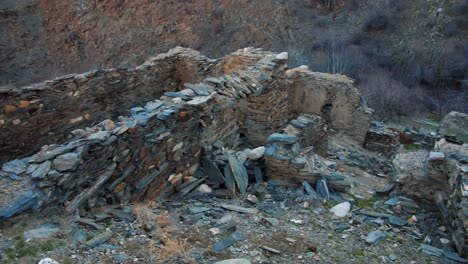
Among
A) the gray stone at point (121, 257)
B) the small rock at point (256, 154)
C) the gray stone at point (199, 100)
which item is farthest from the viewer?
the small rock at point (256, 154)

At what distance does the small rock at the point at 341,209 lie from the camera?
4.29m

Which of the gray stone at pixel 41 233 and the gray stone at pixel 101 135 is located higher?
the gray stone at pixel 101 135

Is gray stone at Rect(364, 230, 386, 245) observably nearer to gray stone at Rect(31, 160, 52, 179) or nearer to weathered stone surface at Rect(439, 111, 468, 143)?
gray stone at Rect(31, 160, 52, 179)

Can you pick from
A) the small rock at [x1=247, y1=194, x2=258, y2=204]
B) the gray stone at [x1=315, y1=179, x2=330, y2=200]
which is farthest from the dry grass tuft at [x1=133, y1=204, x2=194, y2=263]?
the gray stone at [x1=315, y1=179, x2=330, y2=200]

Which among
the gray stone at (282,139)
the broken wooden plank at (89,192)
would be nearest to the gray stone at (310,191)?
the gray stone at (282,139)

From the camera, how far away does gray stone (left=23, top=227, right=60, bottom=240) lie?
2953mm

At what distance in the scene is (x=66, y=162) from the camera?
3.42 metres

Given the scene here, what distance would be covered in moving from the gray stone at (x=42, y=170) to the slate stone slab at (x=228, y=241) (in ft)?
5.02

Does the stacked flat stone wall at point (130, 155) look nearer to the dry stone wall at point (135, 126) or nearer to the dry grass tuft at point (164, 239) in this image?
the dry stone wall at point (135, 126)

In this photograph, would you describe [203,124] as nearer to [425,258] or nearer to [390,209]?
[390,209]

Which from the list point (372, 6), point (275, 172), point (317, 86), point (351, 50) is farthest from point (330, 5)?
point (275, 172)

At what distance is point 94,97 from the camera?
729 centimetres

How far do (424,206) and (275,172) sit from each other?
174 cm

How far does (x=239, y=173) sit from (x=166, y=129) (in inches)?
41.6
